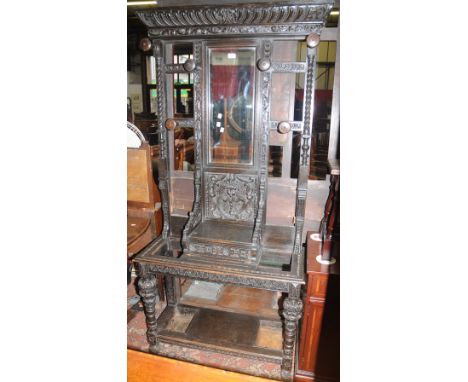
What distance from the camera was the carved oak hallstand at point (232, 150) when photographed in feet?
4.74

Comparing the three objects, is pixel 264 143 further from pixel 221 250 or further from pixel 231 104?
pixel 221 250

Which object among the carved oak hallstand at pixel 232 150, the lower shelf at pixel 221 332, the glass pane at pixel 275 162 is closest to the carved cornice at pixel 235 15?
the carved oak hallstand at pixel 232 150

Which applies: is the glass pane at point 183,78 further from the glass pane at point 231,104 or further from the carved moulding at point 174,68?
the glass pane at point 231,104

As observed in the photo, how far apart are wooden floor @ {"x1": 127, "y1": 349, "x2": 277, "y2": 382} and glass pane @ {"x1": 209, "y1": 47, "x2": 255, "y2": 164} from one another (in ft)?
3.50

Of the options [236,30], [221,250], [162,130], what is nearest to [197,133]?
[162,130]

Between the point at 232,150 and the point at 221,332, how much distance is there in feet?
4.09

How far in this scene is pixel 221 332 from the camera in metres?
1.96

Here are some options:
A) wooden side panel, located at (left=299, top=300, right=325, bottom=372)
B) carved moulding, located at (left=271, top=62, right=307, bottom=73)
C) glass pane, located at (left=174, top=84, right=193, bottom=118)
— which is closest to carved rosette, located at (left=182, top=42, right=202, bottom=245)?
glass pane, located at (left=174, top=84, right=193, bottom=118)

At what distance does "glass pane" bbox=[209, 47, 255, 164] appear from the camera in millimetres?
1577

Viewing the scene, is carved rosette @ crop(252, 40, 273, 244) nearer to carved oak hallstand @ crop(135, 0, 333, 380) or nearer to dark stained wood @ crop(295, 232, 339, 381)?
carved oak hallstand @ crop(135, 0, 333, 380)
